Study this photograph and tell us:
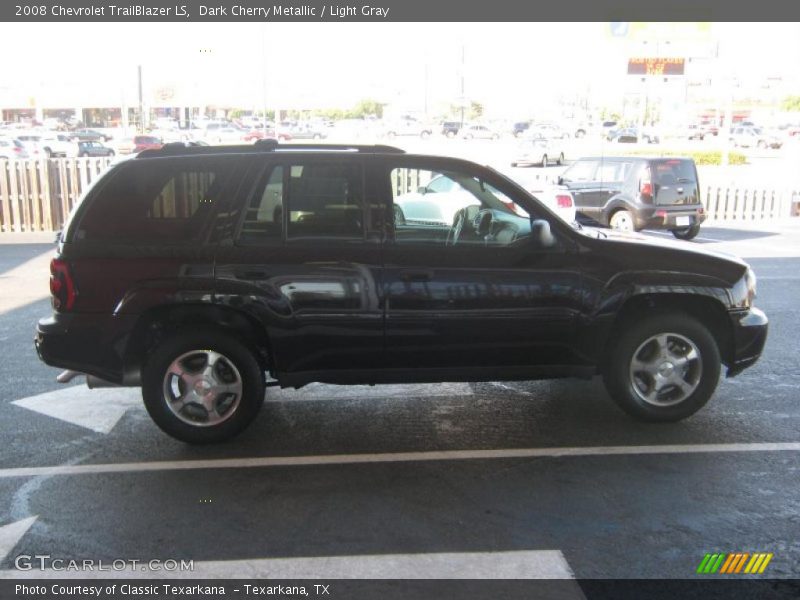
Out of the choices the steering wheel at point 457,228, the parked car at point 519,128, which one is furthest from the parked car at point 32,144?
the steering wheel at point 457,228

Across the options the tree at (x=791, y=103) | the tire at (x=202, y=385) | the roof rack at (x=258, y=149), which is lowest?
the tire at (x=202, y=385)

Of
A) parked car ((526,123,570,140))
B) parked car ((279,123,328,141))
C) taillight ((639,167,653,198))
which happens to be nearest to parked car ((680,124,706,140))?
parked car ((526,123,570,140))

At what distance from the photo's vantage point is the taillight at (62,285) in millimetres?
4781

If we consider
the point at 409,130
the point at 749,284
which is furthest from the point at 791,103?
the point at 749,284

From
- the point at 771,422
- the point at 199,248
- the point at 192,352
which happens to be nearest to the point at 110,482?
the point at 192,352

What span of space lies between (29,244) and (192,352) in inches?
437

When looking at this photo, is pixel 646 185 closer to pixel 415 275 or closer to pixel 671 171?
pixel 671 171

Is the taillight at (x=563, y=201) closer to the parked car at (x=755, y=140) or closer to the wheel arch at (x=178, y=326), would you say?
the wheel arch at (x=178, y=326)

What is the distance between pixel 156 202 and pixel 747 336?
4099 millimetres

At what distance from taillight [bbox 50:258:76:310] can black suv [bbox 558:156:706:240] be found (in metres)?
12.0

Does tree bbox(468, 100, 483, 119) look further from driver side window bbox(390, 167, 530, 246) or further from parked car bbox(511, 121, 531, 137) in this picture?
driver side window bbox(390, 167, 530, 246)

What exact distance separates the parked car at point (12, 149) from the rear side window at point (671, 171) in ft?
103

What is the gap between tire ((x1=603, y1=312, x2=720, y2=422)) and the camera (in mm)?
5207

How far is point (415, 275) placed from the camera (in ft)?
16.0
